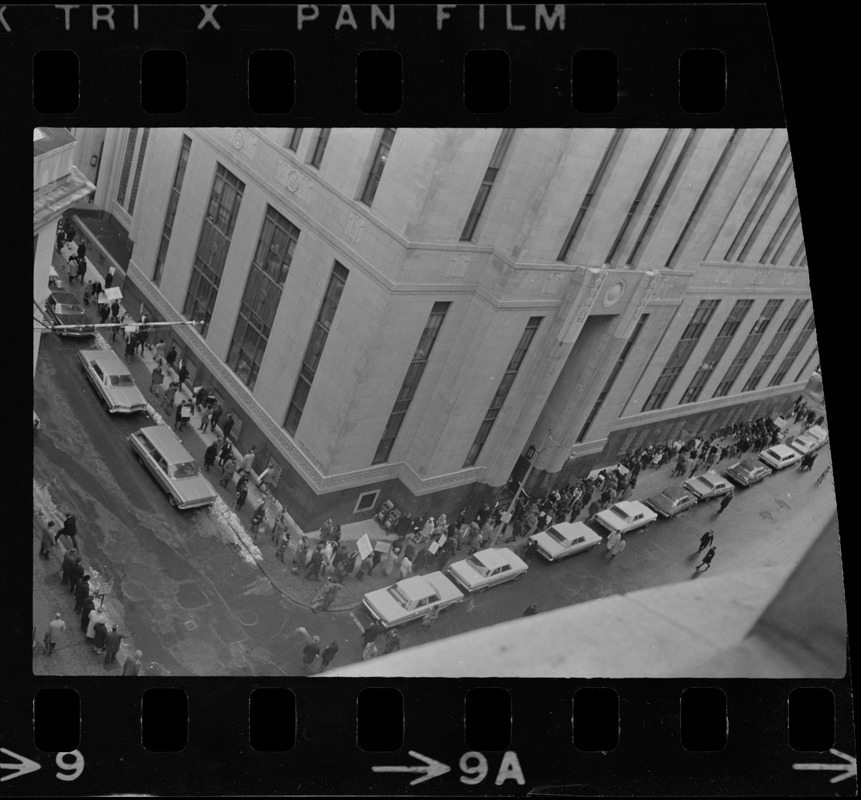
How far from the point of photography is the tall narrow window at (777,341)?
1264cm

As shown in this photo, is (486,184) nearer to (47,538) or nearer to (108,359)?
(108,359)

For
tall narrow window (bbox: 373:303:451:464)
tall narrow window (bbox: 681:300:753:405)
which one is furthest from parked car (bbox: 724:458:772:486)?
tall narrow window (bbox: 373:303:451:464)

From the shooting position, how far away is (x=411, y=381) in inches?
484

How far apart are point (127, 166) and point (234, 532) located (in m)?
5.24

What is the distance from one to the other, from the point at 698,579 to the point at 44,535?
359 inches

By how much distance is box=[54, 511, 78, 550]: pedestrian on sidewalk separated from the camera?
1188 cm

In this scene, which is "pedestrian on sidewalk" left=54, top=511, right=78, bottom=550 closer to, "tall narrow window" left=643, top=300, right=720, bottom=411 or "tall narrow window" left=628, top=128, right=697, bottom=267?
"tall narrow window" left=643, top=300, right=720, bottom=411

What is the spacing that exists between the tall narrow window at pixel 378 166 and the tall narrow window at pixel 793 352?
6242 mm

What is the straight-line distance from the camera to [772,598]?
1270 cm
